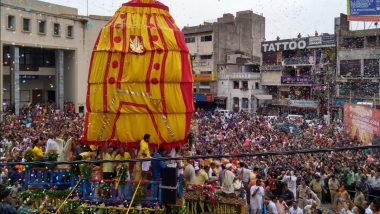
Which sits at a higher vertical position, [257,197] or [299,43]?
[299,43]

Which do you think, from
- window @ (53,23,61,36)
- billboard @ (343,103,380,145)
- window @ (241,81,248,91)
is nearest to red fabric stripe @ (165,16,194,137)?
billboard @ (343,103,380,145)

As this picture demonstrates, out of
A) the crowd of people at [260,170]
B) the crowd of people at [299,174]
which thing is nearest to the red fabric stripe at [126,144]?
the crowd of people at [260,170]

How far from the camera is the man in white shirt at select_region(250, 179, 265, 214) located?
12156mm

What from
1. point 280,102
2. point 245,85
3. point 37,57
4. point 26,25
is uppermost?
point 26,25

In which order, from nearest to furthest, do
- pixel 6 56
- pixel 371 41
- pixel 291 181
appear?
1. pixel 291 181
2. pixel 6 56
3. pixel 371 41

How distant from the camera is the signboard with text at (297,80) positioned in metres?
47.8

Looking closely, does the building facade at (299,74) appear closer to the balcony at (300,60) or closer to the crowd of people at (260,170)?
the balcony at (300,60)

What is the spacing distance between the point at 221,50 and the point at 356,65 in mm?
17328

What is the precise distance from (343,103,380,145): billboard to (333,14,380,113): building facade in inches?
564

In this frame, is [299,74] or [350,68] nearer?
[350,68]

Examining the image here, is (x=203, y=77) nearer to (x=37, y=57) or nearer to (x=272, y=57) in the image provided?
(x=272, y=57)

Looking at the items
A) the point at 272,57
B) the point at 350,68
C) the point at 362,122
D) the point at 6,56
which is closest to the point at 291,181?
the point at 362,122

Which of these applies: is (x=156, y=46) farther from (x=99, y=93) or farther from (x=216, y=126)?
(x=216, y=126)

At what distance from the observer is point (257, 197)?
40.1 feet
